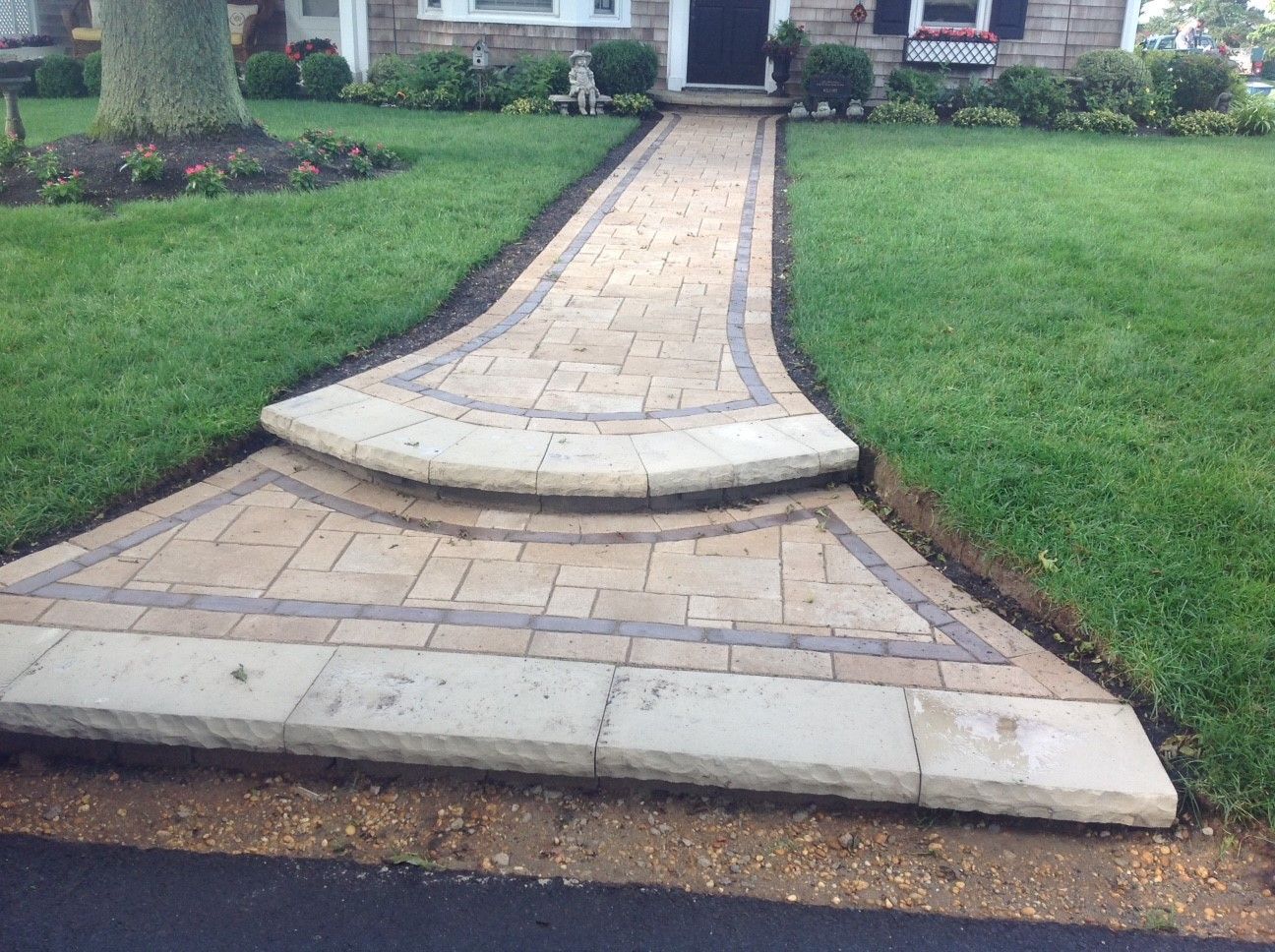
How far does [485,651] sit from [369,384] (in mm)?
2095

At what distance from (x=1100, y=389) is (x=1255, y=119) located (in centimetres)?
1127

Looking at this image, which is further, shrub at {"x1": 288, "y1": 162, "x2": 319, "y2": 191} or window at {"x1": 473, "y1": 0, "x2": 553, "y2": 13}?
window at {"x1": 473, "y1": 0, "x2": 553, "y2": 13}

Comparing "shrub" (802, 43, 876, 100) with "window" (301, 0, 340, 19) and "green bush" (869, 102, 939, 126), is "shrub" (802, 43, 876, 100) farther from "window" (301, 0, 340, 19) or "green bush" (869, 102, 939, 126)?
"window" (301, 0, 340, 19)

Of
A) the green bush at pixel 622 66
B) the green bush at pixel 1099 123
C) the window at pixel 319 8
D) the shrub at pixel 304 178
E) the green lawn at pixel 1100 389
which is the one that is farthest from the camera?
the window at pixel 319 8

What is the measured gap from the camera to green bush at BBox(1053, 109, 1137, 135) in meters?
13.1

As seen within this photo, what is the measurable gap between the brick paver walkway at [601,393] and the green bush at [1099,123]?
7661 millimetres

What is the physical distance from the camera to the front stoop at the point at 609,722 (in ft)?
8.66

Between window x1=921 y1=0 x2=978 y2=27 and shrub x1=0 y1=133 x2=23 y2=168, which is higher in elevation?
window x1=921 y1=0 x2=978 y2=27

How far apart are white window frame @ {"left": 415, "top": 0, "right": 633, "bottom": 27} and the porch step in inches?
49.2

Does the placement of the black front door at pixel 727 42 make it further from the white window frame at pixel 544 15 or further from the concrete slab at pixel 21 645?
the concrete slab at pixel 21 645

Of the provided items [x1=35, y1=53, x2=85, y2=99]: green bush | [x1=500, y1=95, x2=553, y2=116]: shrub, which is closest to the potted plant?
[x1=500, y1=95, x2=553, y2=116]: shrub

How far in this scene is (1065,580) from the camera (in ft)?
10.8

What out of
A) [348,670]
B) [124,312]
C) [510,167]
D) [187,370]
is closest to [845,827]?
[348,670]

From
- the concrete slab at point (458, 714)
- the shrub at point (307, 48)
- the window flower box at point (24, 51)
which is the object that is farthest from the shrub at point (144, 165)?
the window flower box at point (24, 51)
